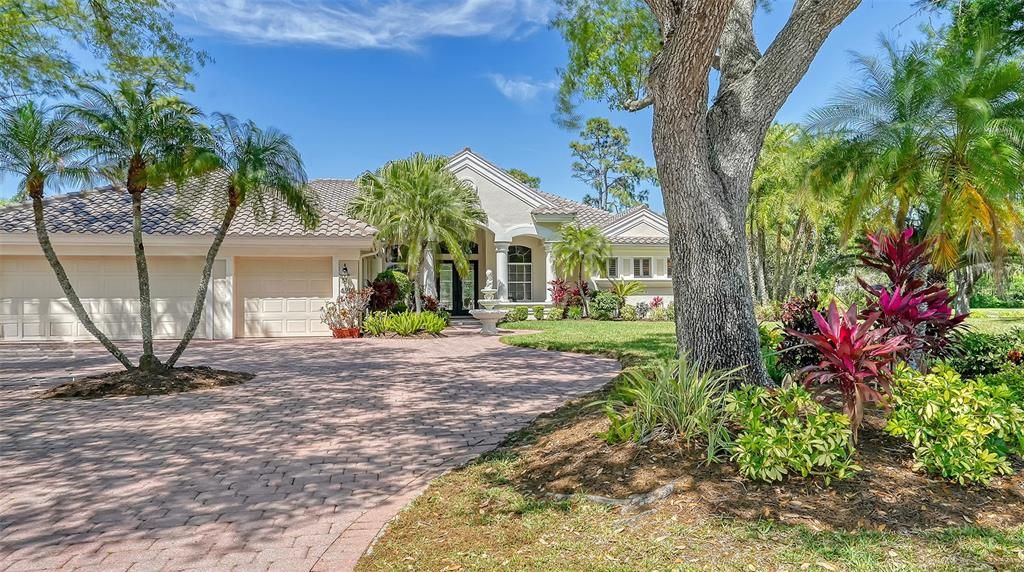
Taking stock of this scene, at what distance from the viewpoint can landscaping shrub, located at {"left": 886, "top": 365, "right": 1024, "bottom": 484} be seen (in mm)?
3758

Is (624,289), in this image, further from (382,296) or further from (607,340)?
(382,296)

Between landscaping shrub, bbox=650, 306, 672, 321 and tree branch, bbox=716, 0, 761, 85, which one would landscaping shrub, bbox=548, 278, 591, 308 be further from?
tree branch, bbox=716, 0, 761, 85

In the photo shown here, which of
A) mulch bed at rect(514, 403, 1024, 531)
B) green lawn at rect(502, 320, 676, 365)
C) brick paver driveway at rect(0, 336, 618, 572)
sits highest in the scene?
green lawn at rect(502, 320, 676, 365)

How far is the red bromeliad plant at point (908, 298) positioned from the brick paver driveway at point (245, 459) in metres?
3.81

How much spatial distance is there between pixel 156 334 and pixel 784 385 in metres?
16.6

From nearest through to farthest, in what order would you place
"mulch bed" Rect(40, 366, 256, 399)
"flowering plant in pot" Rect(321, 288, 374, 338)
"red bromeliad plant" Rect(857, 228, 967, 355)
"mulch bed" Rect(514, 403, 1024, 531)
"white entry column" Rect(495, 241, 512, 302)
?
"mulch bed" Rect(514, 403, 1024, 531), "red bromeliad plant" Rect(857, 228, 967, 355), "mulch bed" Rect(40, 366, 256, 399), "flowering plant in pot" Rect(321, 288, 374, 338), "white entry column" Rect(495, 241, 512, 302)

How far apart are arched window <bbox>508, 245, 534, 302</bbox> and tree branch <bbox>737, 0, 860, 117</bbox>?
19.6m

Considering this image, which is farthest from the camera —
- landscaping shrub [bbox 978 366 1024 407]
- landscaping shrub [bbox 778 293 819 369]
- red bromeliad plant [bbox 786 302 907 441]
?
landscaping shrub [bbox 778 293 819 369]

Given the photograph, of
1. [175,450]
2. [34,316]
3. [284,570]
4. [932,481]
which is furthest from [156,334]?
[932,481]

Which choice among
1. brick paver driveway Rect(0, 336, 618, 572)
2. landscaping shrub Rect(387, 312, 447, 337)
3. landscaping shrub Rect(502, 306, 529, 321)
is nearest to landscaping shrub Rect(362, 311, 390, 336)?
landscaping shrub Rect(387, 312, 447, 337)

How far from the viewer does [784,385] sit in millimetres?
4789

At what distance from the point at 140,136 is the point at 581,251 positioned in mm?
16312

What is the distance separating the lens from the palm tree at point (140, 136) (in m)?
8.09

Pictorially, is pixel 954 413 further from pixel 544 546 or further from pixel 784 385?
pixel 544 546
